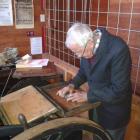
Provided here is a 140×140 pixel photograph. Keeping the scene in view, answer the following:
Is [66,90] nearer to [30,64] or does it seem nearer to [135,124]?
[135,124]

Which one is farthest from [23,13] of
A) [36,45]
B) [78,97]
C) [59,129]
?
[59,129]

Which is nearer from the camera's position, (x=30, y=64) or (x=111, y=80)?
(x=111, y=80)

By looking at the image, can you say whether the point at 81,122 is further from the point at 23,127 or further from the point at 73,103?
the point at 73,103

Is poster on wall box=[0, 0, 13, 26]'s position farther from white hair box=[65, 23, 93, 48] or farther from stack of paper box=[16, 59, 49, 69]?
white hair box=[65, 23, 93, 48]

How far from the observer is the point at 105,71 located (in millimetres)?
1168

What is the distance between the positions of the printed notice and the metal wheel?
1.79 metres

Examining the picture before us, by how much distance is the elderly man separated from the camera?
1.09 metres

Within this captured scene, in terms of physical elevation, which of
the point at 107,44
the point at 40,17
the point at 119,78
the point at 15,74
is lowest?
the point at 15,74

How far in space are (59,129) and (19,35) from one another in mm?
1803

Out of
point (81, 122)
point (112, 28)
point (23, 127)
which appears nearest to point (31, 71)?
point (112, 28)

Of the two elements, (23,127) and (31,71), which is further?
(31,71)

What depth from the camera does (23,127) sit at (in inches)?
33.7

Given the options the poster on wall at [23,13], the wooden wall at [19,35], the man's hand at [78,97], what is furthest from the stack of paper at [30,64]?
the man's hand at [78,97]

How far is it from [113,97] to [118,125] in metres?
0.25
